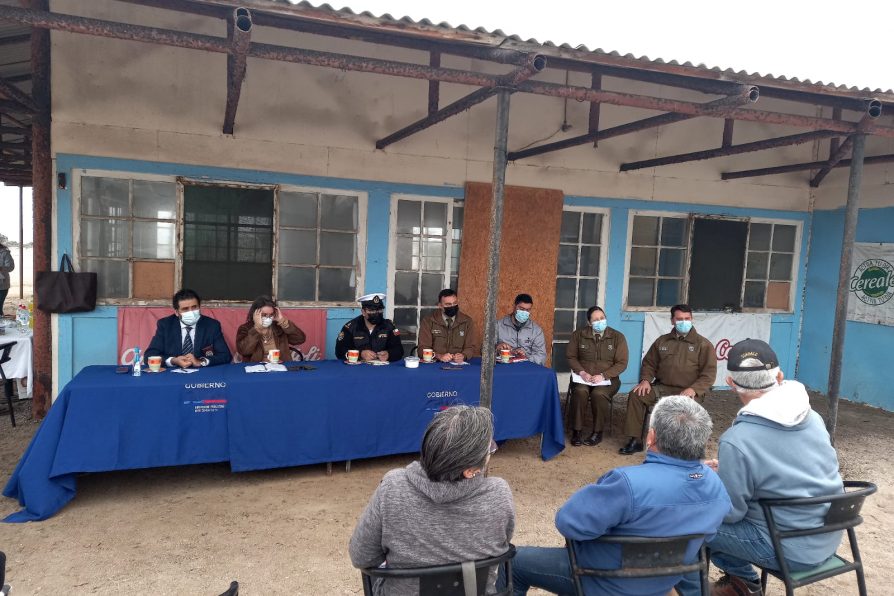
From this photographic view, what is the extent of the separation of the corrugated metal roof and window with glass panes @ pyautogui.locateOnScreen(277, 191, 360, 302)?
2902 mm

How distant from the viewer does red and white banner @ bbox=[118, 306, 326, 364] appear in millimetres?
5304

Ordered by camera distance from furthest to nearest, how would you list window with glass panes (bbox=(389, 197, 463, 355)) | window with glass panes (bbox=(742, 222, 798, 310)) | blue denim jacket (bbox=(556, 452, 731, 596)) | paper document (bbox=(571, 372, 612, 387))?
window with glass panes (bbox=(742, 222, 798, 310))
window with glass panes (bbox=(389, 197, 463, 355))
paper document (bbox=(571, 372, 612, 387))
blue denim jacket (bbox=(556, 452, 731, 596))

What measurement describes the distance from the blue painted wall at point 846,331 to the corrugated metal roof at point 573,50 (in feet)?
12.3

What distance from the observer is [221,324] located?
553 centimetres

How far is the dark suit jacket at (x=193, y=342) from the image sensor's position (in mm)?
4469

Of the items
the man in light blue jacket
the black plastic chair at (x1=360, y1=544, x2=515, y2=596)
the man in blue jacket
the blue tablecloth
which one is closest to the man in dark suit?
the blue tablecloth

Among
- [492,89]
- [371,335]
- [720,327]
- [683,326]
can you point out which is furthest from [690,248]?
[492,89]

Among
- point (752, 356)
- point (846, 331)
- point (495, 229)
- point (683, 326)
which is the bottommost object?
point (846, 331)

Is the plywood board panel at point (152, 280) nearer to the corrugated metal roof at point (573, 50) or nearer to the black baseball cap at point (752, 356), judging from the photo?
the corrugated metal roof at point (573, 50)

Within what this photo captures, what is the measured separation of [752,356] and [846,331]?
6.01 meters

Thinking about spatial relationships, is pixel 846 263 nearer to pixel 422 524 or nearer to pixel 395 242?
pixel 395 242

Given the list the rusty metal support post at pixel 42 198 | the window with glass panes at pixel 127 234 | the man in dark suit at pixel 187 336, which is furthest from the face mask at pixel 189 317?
the rusty metal support post at pixel 42 198

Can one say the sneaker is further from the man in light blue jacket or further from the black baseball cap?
the man in light blue jacket

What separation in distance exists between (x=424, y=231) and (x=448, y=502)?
4.72 meters
